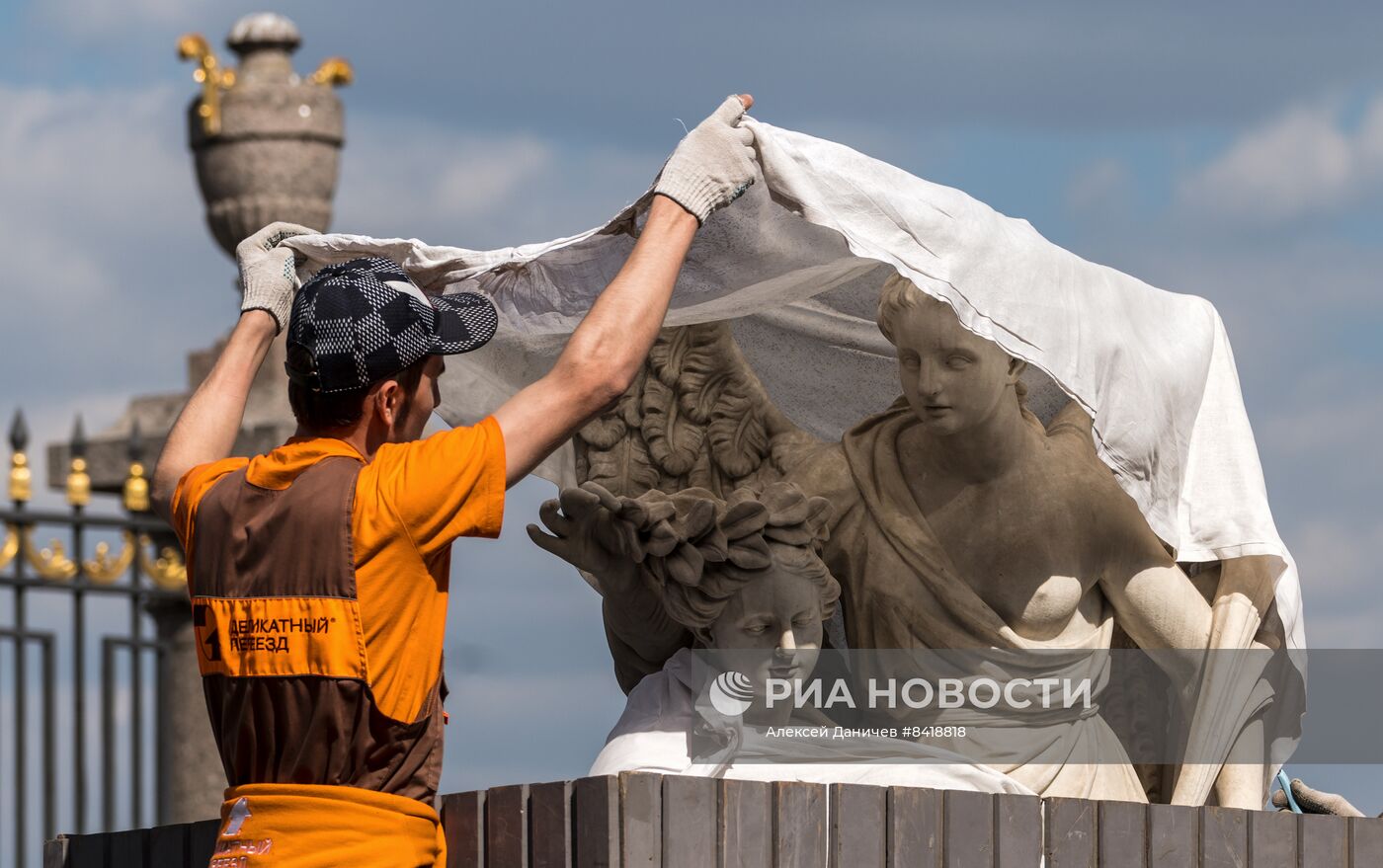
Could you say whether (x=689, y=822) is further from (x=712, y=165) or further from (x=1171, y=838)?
(x=712, y=165)

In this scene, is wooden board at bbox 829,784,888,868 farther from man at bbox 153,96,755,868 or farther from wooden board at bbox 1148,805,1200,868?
man at bbox 153,96,755,868

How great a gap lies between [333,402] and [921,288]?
1.68 metres

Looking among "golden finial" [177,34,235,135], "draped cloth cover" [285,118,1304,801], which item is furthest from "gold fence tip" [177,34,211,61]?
"draped cloth cover" [285,118,1304,801]

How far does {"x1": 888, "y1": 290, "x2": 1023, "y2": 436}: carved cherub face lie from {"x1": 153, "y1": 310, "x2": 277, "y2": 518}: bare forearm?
5.07ft

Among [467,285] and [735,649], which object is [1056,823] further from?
[467,285]

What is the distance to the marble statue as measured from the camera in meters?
6.64

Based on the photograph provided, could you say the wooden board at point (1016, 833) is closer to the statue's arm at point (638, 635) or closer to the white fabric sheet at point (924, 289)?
the white fabric sheet at point (924, 289)

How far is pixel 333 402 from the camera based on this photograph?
4965 mm

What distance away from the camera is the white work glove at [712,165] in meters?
5.61

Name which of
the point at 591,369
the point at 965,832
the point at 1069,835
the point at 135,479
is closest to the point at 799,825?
the point at 965,832

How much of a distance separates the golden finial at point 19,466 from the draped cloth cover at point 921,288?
6064mm

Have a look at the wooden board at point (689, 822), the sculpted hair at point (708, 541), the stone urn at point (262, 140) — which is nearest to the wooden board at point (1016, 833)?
the wooden board at point (689, 822)

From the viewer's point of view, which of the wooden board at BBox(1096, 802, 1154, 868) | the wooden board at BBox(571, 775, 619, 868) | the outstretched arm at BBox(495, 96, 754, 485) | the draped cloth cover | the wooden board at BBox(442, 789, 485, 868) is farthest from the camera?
the draped cloth cover

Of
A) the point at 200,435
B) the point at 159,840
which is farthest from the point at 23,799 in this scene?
the point at 200,435
